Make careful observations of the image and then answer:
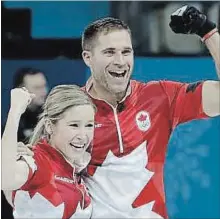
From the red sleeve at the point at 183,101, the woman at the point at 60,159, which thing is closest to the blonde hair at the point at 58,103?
the woman at the point at 60,159

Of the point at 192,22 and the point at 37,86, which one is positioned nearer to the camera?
the point at 192,22

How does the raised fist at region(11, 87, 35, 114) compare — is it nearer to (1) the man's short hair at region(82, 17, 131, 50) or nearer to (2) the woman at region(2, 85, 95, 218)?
(2) the woman at region(2, 85, 95, 218)

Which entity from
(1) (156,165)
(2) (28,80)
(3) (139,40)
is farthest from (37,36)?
(1) (156,165)

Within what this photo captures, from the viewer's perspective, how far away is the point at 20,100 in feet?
3.81

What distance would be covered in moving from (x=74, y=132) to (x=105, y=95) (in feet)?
0.28

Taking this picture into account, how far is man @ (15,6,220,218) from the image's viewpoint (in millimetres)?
1211

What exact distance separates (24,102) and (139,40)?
268 mm

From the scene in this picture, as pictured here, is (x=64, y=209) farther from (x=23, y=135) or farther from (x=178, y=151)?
(x=178, y=151)

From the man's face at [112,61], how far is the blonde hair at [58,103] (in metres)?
0.04

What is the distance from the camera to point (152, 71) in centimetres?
129

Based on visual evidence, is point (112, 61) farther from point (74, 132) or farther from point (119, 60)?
point (74, 132)

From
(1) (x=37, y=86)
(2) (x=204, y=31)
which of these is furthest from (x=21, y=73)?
(2) (x=204, y=31)

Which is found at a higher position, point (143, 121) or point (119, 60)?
point (119, 60)

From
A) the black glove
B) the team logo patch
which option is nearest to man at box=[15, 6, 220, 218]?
the team logo patch
